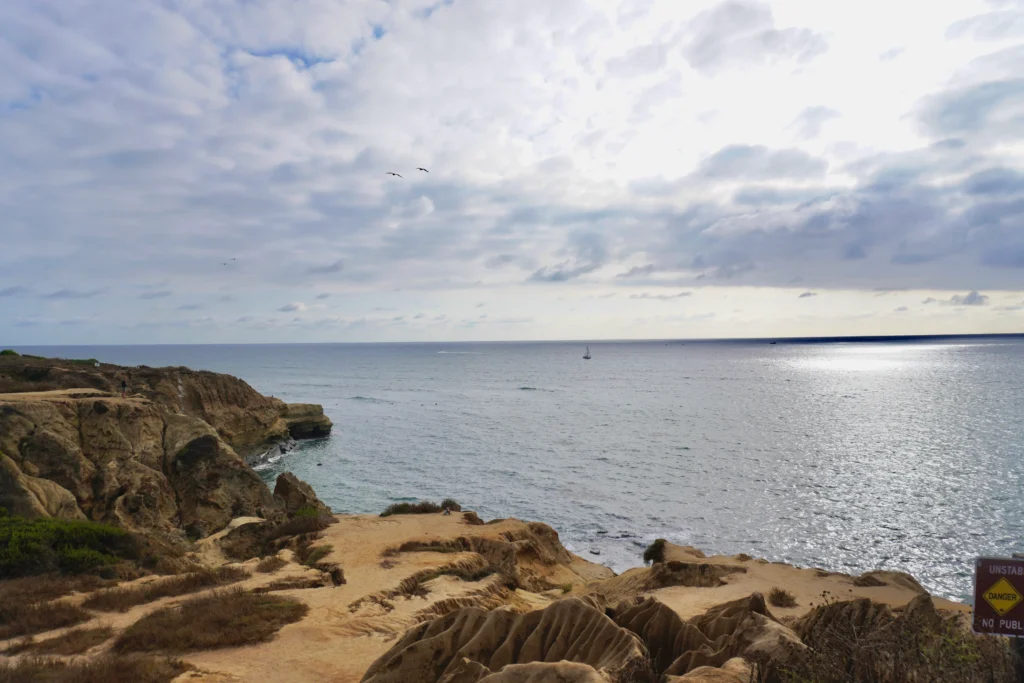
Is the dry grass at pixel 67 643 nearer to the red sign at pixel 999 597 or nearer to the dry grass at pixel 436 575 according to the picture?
the dry grass at pixel 436 575

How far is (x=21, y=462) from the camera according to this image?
23656mm

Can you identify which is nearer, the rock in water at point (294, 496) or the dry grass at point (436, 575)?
the dry grass at point (436, 575)

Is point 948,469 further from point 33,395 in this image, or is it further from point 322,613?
point 33,395

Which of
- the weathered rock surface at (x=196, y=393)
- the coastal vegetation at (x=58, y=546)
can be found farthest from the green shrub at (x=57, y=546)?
the weathered rock surface at (x=196, y=393)

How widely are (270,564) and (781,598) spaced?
58.8 feet

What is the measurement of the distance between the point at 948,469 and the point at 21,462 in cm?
5936

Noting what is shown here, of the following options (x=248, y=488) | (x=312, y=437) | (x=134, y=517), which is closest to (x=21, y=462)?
(x=134, y=517)

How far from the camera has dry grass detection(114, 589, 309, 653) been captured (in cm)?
1230

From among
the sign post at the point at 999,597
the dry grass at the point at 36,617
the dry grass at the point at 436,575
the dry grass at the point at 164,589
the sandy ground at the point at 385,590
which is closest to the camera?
the sign post at the point at 999,597

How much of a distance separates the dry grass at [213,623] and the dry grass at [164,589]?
4.47 feet

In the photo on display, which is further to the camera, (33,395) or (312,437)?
(312,437)

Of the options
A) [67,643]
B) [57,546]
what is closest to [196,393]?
[57,546]

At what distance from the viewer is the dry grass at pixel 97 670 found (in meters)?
9.89

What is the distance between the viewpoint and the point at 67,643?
474 inches
